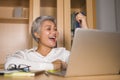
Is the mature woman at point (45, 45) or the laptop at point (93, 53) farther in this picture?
the mature woman at point (45, 45)

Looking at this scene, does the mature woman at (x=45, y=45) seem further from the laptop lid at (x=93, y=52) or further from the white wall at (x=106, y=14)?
the white wall at (x=106, y=14)

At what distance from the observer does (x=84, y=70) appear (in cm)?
84

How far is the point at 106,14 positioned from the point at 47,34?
1340 millimetres

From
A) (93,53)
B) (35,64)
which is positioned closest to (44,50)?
(35,64)

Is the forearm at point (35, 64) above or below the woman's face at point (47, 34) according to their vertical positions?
below

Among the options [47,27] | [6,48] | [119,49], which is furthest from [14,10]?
[119,49]

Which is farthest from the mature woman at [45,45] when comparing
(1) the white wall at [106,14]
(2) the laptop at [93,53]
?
(1) the white wall at [106,14]

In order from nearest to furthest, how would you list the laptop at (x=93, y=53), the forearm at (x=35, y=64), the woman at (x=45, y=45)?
the laptop at (x=93, y=53), the forearm at (x=35, y=64), the woman at (x=45, y=45)

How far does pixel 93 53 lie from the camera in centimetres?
83

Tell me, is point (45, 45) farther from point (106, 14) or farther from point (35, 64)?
point (106, 14)

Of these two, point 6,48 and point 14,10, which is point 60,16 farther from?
point 6,48

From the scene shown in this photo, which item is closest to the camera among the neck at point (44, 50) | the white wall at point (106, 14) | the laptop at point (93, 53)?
the laptop at point (93, 53)

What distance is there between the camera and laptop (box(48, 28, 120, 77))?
79 cm

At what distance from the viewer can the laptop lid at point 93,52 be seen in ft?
2.60
